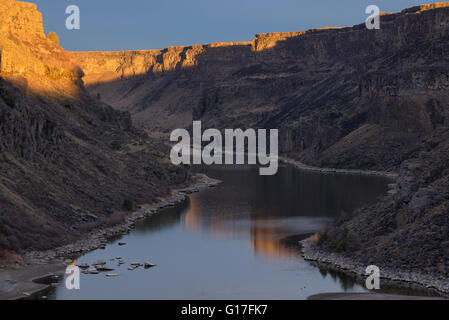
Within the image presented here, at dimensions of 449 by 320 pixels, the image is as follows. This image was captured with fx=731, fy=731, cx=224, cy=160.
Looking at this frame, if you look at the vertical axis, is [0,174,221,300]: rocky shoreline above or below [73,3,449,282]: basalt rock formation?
below

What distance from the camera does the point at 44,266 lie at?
154 feet

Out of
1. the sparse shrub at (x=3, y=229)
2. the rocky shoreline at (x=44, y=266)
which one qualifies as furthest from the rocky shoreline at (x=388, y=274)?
the sparse shrub at (x=3, y=229)

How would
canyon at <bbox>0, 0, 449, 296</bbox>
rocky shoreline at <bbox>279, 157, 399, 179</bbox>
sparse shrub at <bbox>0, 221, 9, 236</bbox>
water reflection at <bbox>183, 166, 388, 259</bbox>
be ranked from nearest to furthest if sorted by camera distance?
sparse shrub at <bbox>0, 221, 9, 236</bbox>
canyon at <bbox>0, 0, 449, 296</bbox>
water reflection at <bbox>183, 166, 388, 259</bbox>
rocky shoreline at <bbox>279, 157, 399, 179</bbox>

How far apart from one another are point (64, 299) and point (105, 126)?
2364 inches

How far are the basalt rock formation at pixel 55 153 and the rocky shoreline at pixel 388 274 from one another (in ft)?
60.7

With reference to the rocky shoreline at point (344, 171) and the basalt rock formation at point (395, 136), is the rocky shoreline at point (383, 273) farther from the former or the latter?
the rocky shoreline at point (344, 171)

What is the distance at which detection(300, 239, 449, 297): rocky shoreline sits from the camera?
4156cm

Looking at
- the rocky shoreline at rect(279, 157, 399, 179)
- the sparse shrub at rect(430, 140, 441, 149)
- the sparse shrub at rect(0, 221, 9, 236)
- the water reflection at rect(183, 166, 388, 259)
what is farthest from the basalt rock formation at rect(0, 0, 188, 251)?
the rocky shoreline at rect(279, 157, 399, 179)

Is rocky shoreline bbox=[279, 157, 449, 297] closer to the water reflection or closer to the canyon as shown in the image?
the canyon

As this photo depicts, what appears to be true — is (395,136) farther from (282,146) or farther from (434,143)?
(434,143)

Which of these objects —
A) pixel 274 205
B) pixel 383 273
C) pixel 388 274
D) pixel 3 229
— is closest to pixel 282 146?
pixel 274 205

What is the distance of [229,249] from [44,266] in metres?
14.7

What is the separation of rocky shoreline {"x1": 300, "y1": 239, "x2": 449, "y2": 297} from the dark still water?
1.05 meters

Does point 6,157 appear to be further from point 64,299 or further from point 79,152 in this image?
point 64,299
